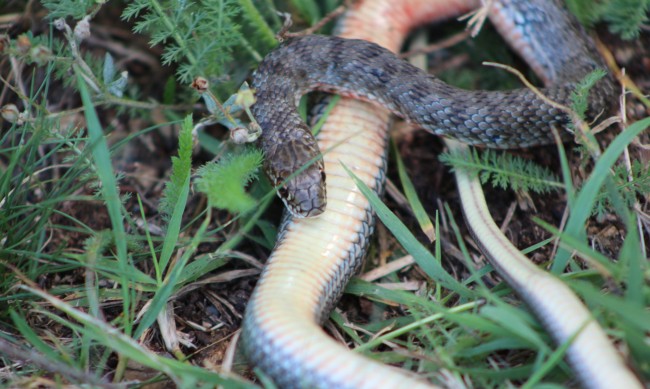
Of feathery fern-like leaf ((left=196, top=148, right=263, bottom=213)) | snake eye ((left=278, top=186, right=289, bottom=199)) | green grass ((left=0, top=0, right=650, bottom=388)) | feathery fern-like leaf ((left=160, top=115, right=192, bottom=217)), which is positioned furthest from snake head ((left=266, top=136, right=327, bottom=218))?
feathery fern-like leaf ((left=160, top=115, right=192, bottom=217))

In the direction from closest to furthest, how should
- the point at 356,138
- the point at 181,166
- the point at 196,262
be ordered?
the point at 181,166 → the point at 196,262 → the point at 356,138

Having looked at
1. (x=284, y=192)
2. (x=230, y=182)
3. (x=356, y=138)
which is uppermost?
(x=230, y=182)

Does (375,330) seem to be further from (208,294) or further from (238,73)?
(238,73)

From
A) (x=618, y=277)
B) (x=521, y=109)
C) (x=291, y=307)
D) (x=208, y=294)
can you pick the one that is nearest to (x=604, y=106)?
(x=521, y=109)

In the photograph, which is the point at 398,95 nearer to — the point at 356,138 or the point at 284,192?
the point at 356,138

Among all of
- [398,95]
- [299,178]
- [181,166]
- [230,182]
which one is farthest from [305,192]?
[398,95]

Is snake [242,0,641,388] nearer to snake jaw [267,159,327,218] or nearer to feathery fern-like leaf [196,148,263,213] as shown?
snake jaw [267,159,327,218]

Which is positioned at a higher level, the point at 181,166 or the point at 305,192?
the point at 181,166

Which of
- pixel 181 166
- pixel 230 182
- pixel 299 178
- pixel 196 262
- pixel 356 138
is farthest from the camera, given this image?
pixel 356 138
